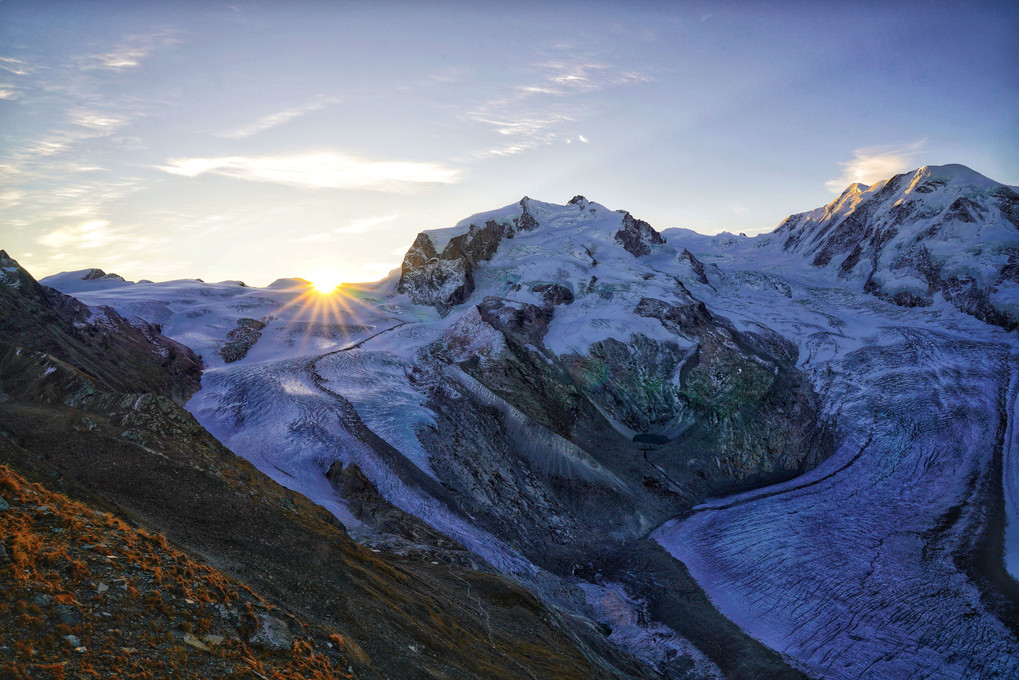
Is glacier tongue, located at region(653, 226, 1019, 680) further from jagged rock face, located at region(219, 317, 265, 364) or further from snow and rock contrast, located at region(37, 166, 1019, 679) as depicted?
jagged rock face, located at region(219, 317, 265, 364)

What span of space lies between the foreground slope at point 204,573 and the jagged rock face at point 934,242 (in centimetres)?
9822

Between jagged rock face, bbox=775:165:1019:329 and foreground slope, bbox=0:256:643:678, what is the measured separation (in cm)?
9822

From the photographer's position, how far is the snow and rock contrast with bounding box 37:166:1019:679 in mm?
38625

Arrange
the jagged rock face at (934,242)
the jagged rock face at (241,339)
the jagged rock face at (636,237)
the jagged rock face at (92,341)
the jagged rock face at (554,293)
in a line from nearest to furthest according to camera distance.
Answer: the jagged rock face at (92,341)
the jagged rock face at (241,339)
the jagged rock face at (934,242)
the jagged rock face at (554,293)
the jagged rock face at (636,237)

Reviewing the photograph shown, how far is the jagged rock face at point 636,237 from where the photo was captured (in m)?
131

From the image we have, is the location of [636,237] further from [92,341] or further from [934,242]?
[92,341]

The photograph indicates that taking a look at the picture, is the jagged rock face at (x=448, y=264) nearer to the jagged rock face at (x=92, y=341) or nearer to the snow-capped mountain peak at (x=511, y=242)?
the snow-capped mountain peak at (x=511, y=242)

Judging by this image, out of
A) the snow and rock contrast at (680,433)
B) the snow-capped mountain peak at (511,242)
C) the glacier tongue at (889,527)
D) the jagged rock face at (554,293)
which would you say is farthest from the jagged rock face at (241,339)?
the glacier tongue at (889,527)

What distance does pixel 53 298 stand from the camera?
188ft

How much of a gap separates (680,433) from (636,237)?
244 ft

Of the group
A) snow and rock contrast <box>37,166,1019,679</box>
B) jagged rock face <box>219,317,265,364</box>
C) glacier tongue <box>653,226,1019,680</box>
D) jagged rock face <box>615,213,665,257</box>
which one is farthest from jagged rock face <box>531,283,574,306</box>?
jagged rock face <box>219,317,265,364</box>

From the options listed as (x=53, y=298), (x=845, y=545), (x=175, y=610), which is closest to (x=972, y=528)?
(x=845, y=545)

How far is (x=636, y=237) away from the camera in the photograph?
13562cm

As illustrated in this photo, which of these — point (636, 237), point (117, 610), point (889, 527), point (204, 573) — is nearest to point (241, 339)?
point (204, 573)
